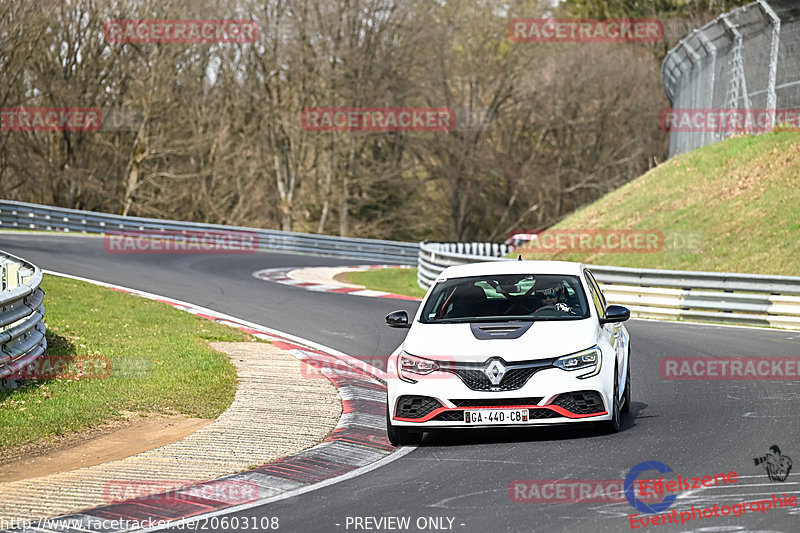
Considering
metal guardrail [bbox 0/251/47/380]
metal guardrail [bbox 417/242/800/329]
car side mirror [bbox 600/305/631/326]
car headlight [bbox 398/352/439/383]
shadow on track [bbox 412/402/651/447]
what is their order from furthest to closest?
metal guardrail [bbox 417/242/800/329] → metal guardrail [bbox 0/251/47/380] → car side mirror [bbox 600/305/631/326] → shadow on track [bbox 412/402/651/447] → car headlight [bbox 398/352/439/383]

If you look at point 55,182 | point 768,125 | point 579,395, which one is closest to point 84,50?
point 55,182

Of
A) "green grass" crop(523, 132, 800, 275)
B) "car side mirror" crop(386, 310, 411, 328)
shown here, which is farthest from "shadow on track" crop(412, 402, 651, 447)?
"green grass" crop(523, 132, 800, 275)

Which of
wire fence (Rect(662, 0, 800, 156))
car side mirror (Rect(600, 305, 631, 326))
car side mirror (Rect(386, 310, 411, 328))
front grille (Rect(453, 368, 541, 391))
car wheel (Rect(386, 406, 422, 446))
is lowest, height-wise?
car wheel (Rect(386, 406, 422, 446))

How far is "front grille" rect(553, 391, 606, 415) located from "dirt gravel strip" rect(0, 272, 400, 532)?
1.35m

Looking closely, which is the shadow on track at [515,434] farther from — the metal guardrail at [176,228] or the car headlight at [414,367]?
the metal guardrail at [176,228]

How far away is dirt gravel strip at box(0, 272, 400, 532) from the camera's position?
6.73 m

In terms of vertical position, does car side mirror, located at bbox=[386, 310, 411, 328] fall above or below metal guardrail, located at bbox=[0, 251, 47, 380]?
above

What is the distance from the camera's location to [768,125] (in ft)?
89.1

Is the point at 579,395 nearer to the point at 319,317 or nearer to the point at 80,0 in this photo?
the point at 319,317

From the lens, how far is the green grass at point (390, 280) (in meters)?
26.2

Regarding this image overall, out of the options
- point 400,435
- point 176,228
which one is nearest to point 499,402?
point 400,435

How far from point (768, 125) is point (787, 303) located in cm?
1054

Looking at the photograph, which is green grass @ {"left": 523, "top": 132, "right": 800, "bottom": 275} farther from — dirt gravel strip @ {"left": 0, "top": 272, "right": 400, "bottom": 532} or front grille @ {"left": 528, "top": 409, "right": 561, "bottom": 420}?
front grille @ {"left": 528, "top": 409, "right": 561, "bottom": 420}

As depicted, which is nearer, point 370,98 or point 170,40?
point 170,40
